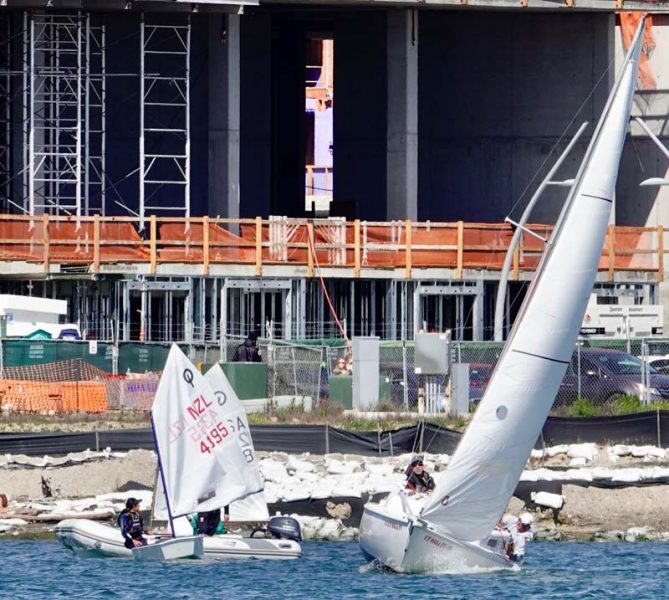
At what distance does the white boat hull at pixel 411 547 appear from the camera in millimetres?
26734

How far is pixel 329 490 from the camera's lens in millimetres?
32531

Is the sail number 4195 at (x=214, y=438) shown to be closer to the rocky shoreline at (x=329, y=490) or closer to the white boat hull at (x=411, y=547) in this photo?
the rocky shoreline at (x=329, y=490)

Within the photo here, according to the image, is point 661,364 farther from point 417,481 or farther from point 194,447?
point 194,447

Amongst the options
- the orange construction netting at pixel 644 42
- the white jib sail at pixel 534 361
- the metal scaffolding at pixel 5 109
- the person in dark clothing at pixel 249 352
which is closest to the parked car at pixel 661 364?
the person in dark clothing at pixel 249 352

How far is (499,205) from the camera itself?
62625mm

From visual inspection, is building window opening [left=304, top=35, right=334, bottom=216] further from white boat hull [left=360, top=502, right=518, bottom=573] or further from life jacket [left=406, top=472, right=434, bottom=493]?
white boat hull [left=360, top=502, right=518, bottom=573]

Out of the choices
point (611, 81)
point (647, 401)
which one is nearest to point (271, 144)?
point (611, 81)

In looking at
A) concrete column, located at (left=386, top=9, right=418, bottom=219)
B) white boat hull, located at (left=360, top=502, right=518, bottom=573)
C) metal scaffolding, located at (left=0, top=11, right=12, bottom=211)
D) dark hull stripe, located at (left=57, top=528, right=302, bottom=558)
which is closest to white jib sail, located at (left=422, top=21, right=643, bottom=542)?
white boat hull, located at (left=360, top=502, right=518, bottom=573)

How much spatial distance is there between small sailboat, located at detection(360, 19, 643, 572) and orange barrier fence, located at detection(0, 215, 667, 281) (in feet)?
70.8

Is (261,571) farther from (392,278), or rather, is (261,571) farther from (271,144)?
(271,144)

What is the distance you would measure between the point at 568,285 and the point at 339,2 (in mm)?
29141

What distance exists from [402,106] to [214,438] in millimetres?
29405

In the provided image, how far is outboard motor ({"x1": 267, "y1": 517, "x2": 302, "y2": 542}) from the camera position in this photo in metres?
28.7

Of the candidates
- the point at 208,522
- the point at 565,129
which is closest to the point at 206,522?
the point at 208,522
